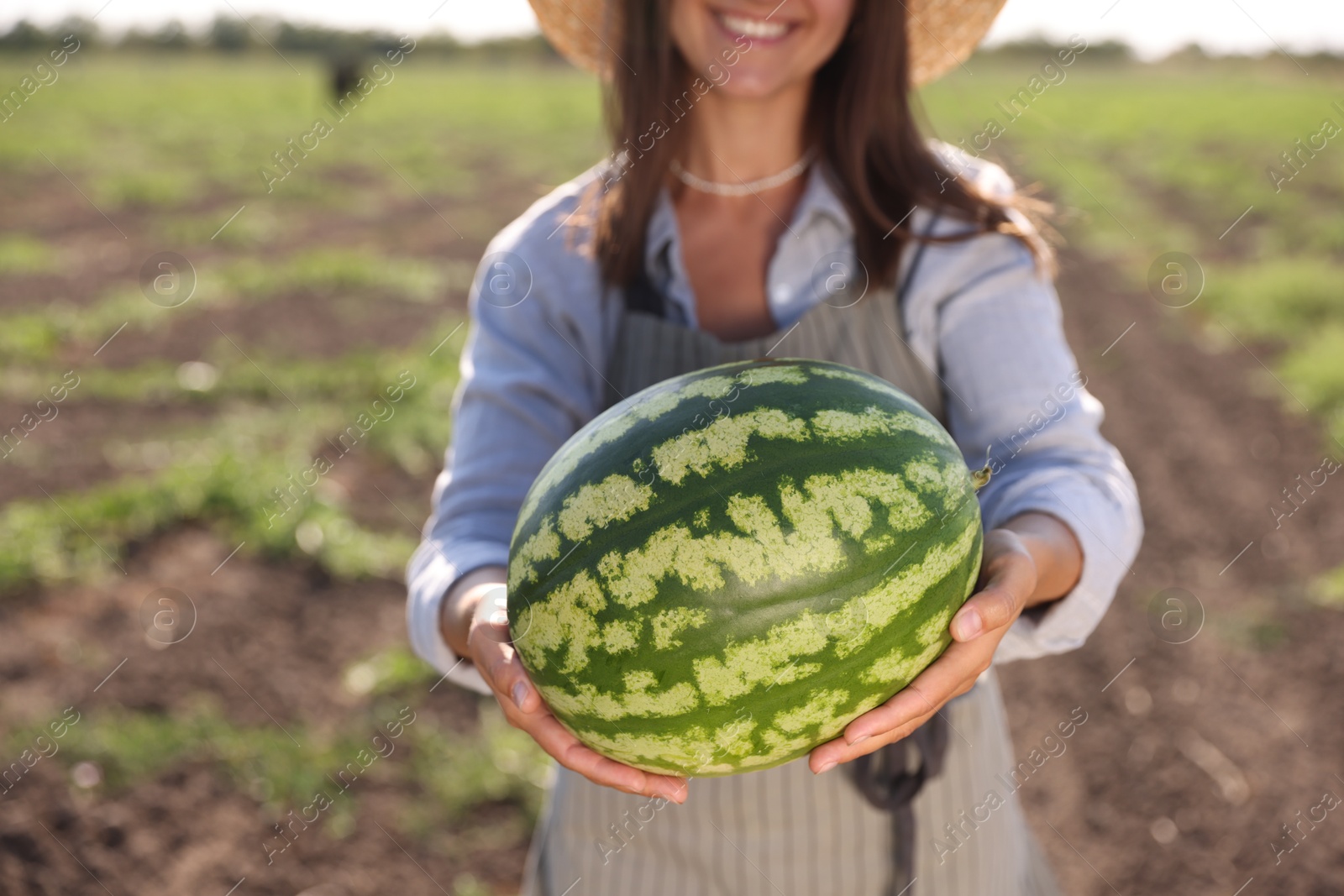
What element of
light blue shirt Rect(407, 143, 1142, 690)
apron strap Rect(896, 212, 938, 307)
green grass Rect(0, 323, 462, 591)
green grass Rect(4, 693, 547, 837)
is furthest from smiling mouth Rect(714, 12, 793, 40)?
green grass Rect(0, 323, 462, 591)

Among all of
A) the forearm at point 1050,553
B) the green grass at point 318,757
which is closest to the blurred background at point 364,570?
the green grass at point 318,757

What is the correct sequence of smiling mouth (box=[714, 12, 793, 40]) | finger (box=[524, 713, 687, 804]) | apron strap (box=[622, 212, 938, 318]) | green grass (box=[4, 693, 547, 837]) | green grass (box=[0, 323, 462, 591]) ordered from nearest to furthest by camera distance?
finger (box=[524, 713, 687, 804]) < smiling mouth (box=[714, 12, 793, 40]) < apron strap (box=[622, 212, 938, 318]) < green grass (box=[4, 693, 547, 837]) < green grass (box=[0, 323, 462, 591])

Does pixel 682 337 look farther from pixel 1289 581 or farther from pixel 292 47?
pixel 292 47

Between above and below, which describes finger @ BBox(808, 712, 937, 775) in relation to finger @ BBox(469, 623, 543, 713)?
below

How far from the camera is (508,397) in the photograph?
6.49ft

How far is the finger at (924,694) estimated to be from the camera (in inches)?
57.2

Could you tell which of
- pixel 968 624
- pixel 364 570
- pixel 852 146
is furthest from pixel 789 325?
pixel 364 570

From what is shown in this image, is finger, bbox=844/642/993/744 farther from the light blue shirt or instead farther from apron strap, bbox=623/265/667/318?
apron strap, bbox=623/265/667/318

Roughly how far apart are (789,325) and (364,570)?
3.38m

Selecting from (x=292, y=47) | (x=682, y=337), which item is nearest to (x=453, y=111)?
(x=682, y=337)

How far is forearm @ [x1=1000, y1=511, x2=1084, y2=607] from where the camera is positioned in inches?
65.6

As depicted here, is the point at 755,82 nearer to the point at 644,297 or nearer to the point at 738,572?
the point at 644,297

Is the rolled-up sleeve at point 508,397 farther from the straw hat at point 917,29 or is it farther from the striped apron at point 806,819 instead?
the straw hat at point 917,29

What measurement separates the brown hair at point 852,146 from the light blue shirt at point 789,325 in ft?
0.14
